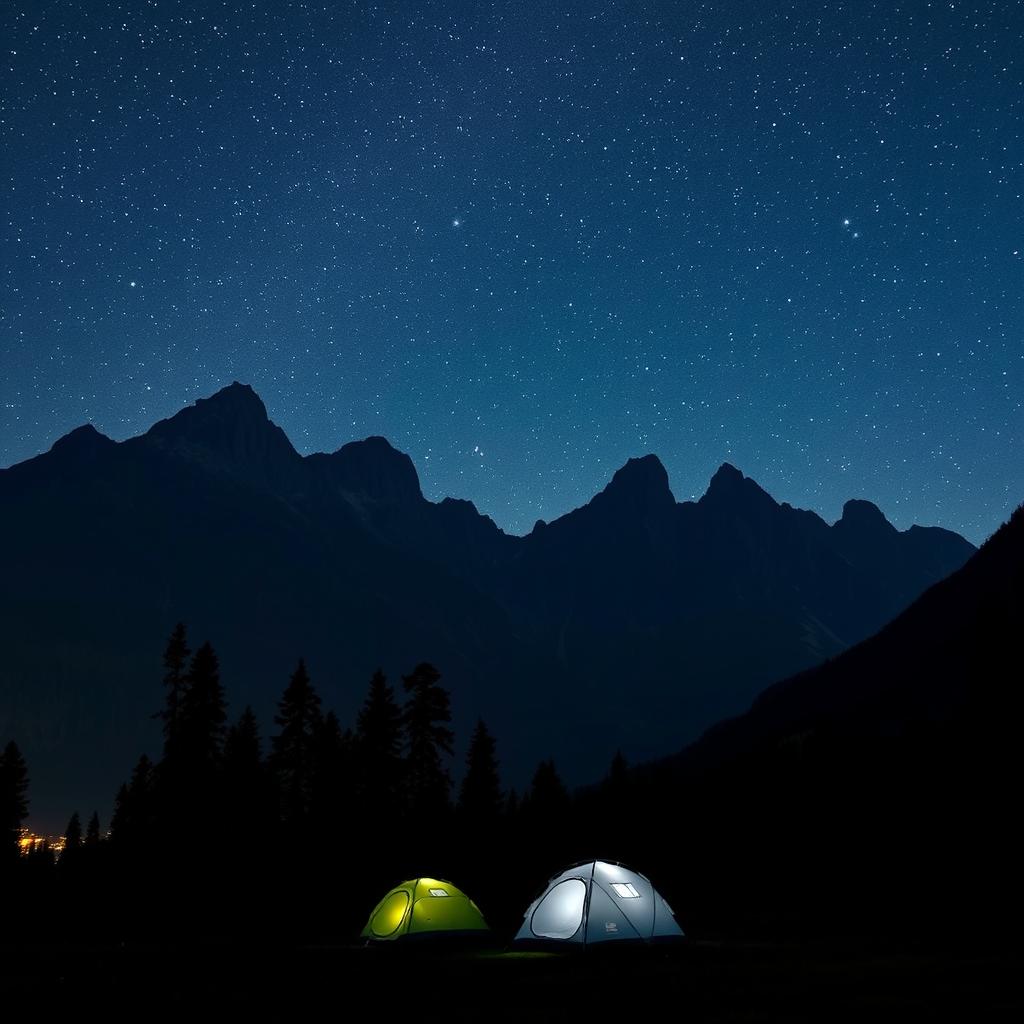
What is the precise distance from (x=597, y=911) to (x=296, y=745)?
36.6m

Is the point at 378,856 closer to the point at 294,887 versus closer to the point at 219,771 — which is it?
the point at 294,887

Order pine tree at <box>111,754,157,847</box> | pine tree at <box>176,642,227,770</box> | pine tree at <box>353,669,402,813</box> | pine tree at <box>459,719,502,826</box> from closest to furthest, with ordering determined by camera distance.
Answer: pine tree at <box>176,642,227,770</box>, pine tree at <box>111,754,157,847</box>, pine tree at <box>353,669,402,813</box>, pine tree at <box>459,719,502,826</box>

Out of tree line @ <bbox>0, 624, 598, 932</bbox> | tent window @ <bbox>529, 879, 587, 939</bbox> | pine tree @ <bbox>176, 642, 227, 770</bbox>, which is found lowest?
tent window @ <bbox>529, 879, 587, 939</bbox>

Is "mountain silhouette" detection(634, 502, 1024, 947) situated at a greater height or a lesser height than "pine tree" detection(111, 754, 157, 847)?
lesser

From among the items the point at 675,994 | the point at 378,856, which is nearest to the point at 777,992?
the point at 675,994

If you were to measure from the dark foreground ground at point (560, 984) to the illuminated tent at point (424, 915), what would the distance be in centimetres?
72

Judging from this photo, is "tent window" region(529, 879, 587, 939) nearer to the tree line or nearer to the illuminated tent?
the illuminated tent

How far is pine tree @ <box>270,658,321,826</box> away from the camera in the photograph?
184 ft

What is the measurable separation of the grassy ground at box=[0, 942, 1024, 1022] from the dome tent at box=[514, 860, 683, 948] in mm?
644

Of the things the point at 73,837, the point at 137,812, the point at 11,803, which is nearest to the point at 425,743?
the point at 137,812

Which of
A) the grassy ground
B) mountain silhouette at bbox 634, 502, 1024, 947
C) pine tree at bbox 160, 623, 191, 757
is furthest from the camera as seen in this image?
pine tree at bbox 160, 623, 191, 757

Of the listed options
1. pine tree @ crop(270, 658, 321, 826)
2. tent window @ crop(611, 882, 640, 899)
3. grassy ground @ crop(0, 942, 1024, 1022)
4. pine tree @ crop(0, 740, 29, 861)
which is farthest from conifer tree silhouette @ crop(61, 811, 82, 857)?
tent window @ crop(611, 882, 640, 899)

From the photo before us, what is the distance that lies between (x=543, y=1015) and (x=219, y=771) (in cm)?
4205

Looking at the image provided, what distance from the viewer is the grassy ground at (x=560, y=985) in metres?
14.7
